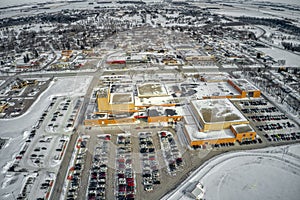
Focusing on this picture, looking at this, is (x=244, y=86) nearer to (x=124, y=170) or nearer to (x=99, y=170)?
(x=124, y=170)

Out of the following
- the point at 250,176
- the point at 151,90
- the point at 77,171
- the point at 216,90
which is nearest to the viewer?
the point at 250,176

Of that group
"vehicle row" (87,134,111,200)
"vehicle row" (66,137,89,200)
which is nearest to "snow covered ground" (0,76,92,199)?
"vehicle row" (66,137,89,200)

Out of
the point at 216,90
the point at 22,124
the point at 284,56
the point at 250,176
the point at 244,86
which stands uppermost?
the point at 284,56

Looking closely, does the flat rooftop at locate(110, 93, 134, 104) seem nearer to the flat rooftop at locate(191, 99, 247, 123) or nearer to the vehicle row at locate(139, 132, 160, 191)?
the vehicle row at locate(139, 132, 160, 191)

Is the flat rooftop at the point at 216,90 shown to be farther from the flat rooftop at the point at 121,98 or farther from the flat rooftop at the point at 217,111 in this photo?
the flat rooftop at the point at 121,98

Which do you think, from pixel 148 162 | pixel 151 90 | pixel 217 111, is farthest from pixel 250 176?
pixel 151 90

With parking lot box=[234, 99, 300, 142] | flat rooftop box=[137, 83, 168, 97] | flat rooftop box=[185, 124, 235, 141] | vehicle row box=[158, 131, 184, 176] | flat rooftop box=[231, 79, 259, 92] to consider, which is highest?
flat rooftop box=[137, 83, 168, 97]

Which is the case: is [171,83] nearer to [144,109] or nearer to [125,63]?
[144,109]
